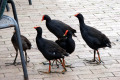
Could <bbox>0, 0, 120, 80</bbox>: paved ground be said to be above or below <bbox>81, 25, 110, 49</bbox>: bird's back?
below

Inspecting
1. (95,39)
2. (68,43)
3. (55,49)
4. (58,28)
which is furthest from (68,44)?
(58,28)

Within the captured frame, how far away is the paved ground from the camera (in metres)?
6.17

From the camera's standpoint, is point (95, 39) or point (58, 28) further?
Answer: point (58, 28)

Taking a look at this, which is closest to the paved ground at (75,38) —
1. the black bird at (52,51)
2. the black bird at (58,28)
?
the black bird at (52,51)

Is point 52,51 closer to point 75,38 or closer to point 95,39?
point 95,39

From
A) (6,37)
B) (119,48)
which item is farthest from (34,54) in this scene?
(119,48)

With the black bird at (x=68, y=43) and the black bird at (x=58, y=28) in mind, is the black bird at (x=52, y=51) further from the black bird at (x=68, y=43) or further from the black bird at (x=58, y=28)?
the black bird at (x=58, y=28)

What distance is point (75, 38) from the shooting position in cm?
802

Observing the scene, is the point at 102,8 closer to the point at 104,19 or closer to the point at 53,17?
the point at 104,19

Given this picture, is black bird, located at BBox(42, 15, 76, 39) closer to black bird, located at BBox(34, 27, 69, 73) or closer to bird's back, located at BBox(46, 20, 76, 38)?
bird's back, located at BBox(46, 20, 76, 38)

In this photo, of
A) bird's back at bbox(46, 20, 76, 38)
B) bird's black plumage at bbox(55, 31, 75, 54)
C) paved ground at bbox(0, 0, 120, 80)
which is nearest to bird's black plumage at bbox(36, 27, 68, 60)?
bird's black plumage at bbox(55, 31, 75, 54)

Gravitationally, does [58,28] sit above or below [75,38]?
above

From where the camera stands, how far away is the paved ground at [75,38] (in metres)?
6.17

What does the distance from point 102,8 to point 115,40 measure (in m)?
2.77
